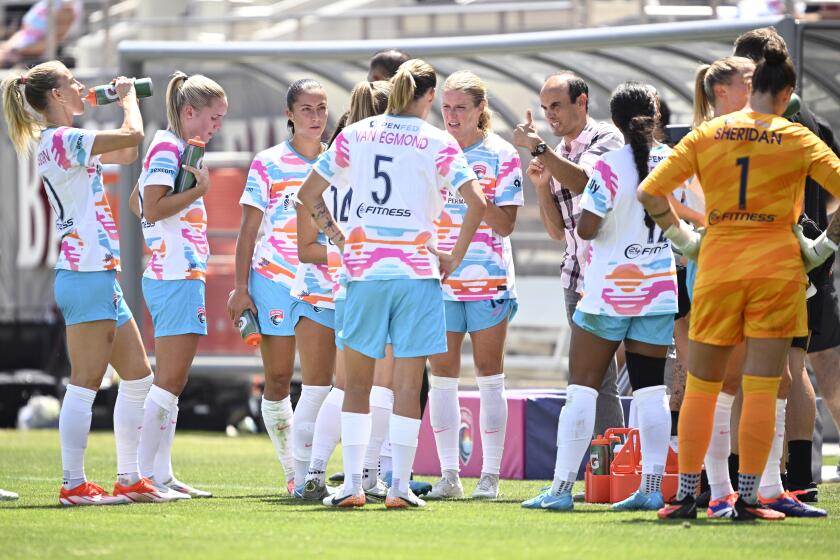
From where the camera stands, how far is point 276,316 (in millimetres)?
7820

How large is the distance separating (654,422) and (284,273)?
6.97 feet

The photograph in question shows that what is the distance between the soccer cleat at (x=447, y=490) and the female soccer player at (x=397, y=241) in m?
1.09

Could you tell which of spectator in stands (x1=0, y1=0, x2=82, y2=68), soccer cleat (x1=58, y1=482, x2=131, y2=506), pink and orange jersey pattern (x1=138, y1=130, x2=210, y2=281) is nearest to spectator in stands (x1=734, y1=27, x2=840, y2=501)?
pink and orange jersey pattern (x1=138, y1=130, x2=210, y2=281)

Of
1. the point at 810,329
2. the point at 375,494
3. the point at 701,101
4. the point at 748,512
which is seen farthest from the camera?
the point at 810,329

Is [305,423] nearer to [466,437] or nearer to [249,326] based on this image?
[249,326]

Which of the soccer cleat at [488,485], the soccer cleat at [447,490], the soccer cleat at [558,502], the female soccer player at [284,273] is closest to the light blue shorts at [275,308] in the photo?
the female soccer player at [284,273]

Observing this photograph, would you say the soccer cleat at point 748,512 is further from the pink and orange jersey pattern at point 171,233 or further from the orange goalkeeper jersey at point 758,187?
the pink and orange jersey pattern at point 171,233

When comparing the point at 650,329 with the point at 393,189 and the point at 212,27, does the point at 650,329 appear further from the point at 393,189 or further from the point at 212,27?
the point at 212,27

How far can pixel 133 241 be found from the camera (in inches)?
558

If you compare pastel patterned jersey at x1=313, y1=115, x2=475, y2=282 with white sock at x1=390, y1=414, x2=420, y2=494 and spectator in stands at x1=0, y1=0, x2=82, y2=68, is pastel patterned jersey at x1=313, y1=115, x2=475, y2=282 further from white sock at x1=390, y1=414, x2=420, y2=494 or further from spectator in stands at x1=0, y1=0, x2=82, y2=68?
spectator in stands at x1=0, y1=0, x2=82, y2=68

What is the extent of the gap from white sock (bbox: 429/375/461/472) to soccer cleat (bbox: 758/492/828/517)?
6.08 ft

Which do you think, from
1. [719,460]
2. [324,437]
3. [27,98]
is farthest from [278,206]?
[719,460]

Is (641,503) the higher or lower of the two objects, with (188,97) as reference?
lower

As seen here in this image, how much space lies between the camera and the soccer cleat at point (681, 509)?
6543 mm
